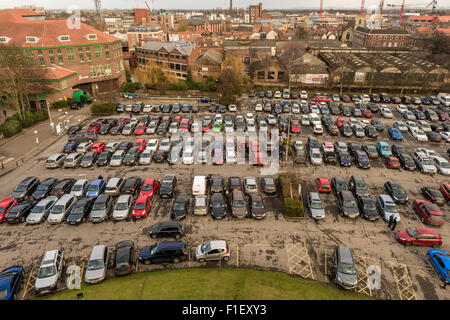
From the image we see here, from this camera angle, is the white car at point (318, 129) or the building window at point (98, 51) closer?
the white car at point (318, 129)

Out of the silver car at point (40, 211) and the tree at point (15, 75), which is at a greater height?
the tree at point (15, 75)

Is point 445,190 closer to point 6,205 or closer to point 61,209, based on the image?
point 61,209

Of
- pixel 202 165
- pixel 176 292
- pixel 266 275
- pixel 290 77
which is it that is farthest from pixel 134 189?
pixel 290 77

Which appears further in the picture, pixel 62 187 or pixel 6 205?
pixel 62 187

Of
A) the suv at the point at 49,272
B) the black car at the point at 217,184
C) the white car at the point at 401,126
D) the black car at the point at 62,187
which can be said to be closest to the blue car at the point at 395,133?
the white car at the point at 401,126

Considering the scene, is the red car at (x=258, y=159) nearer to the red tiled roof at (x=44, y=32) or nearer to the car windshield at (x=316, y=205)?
the car windshield at (x=316, y=205)

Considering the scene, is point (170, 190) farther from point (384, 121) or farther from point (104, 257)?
point (384, 121)

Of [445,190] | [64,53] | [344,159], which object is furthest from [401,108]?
[64,53]
